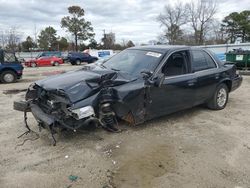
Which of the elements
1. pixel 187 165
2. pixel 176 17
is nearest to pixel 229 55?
pixel 187 165

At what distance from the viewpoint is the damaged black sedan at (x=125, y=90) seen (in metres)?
4.10

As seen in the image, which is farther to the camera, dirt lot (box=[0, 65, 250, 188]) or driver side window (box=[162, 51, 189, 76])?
driver side window (box=[162, 51, 189, 76])

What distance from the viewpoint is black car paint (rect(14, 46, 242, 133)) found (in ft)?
13.6

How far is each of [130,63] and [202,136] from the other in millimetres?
1969

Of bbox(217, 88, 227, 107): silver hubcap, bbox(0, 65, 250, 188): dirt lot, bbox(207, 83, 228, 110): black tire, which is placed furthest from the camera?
bbox(217, 88, 227, 107): silver hubcap

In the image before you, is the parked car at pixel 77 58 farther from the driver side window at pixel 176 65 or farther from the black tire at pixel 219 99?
the driver side window at pixel 176 65

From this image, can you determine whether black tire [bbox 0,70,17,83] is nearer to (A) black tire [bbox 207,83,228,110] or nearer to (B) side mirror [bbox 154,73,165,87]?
(A) black tire [bbox 207,83,228,110]

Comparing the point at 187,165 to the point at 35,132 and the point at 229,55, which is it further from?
the point at 229,55

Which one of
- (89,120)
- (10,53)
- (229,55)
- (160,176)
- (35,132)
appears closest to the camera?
(160,176)

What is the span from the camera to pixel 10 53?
1306 centimetres

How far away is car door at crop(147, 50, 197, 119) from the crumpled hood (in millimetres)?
623

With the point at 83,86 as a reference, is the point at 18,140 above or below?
below

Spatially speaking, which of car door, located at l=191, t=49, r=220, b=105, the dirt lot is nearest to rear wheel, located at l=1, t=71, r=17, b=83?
the dirt lot

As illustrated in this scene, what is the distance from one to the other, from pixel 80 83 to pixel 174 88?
192cm
